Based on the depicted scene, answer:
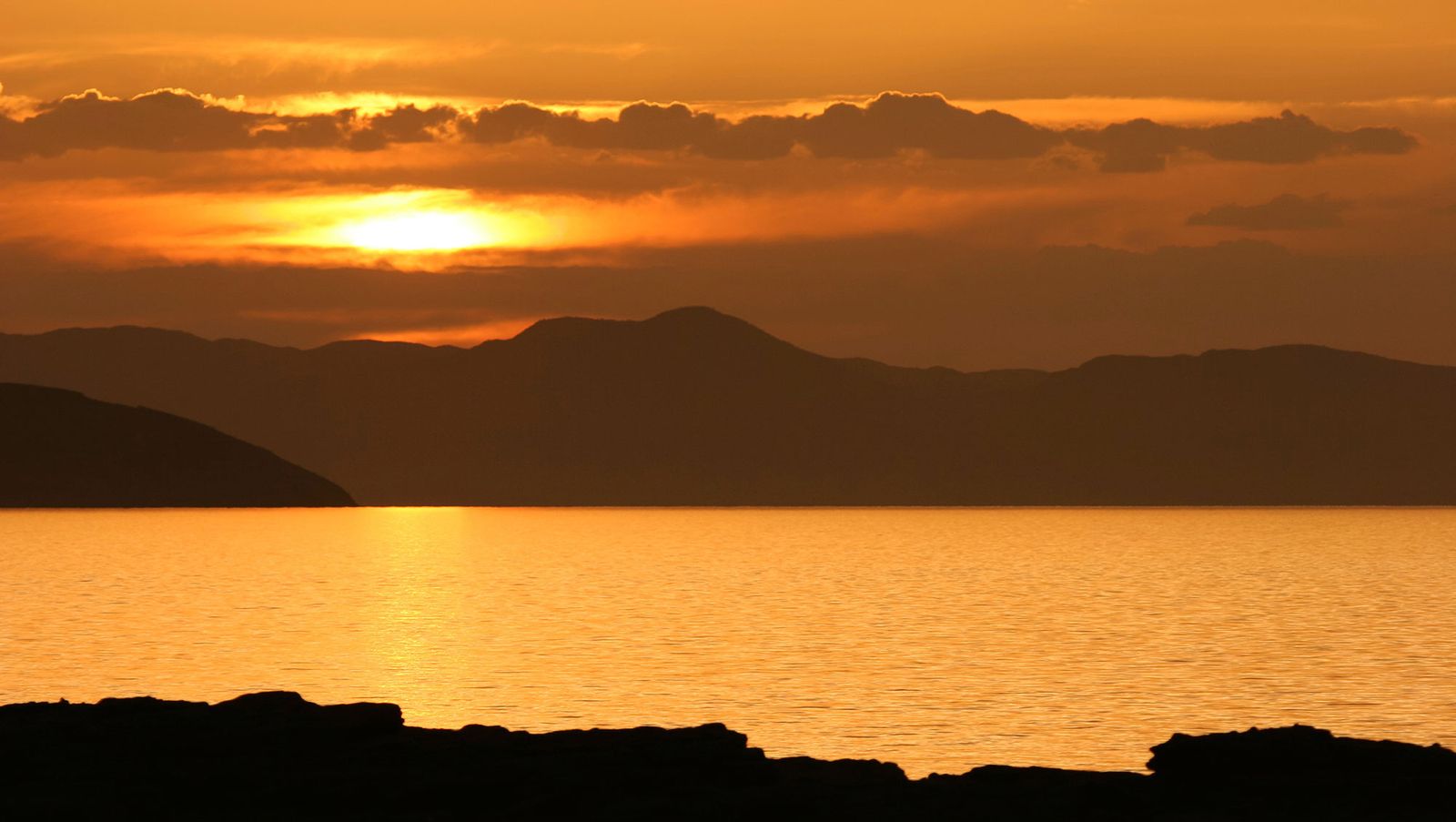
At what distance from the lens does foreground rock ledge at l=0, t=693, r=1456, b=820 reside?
2806cm

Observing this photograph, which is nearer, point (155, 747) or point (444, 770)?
point (444, 770)

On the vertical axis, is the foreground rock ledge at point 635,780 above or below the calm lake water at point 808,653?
below

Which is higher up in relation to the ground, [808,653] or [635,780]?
[808,653]

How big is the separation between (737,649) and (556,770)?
46.9m

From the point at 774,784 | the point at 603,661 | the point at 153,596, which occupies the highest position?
the point at 153,596

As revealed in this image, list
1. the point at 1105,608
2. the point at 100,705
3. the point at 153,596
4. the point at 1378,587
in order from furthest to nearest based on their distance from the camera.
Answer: the point at 1378,587 → the point at 153,596 → the point at 1105,608 → the point at 100,705

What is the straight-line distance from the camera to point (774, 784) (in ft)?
97.1

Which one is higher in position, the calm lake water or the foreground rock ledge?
the calm lake water

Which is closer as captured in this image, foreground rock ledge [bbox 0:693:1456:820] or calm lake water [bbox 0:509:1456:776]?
foreground rock ledge [bbox 0:693:1456:820]

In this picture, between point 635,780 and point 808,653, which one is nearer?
point 635,780

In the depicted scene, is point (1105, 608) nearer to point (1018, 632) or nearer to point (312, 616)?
point (1018, 632)

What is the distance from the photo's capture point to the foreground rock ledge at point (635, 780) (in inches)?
1105

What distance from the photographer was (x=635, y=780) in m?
29.6

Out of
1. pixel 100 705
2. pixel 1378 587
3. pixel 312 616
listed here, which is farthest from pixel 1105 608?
pixel 100 705
